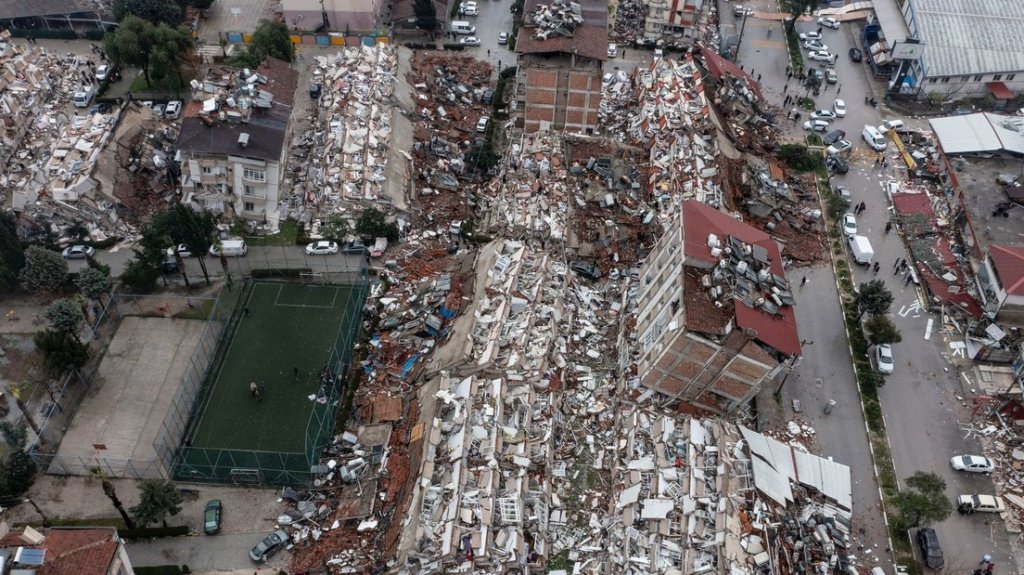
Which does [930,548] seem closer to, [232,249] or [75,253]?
[232,249]

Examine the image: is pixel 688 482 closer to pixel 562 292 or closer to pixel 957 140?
pixel 562 292

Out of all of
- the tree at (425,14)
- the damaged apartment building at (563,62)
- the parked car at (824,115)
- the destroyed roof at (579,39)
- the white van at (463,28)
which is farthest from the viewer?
the white van at (463,28)

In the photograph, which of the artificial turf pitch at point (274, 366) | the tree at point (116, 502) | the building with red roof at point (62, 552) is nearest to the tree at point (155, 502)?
the tree at point (116, 502)

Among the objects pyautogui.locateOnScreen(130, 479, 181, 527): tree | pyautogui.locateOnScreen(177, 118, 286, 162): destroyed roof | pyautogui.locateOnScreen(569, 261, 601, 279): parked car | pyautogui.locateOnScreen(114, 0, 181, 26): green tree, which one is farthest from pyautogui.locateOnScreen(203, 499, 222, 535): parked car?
pyautogui.locateOnScreen(114, 0, 181, 26): green tree

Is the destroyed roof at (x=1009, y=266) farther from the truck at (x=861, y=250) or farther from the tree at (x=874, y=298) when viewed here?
the truck at (x=861, y=250)

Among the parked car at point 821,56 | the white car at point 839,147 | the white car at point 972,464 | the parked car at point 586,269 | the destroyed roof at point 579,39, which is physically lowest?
the white car at point 972,464

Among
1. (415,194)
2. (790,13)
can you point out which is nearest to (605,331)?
(415,194)
